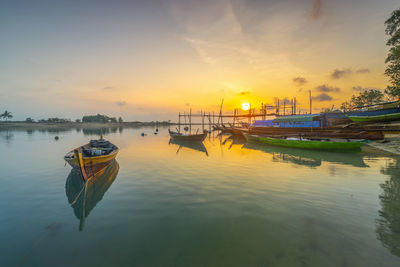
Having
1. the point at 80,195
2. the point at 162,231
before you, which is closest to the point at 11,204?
the point at 80,195

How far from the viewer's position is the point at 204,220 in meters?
5.68

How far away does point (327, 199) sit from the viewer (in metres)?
7.10

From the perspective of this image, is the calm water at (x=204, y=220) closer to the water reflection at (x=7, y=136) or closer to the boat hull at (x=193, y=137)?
the boat hull at (x=193, y=137)

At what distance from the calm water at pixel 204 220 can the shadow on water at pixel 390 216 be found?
0.03 meters

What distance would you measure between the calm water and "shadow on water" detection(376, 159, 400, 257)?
3 cm

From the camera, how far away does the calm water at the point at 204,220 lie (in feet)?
13.4

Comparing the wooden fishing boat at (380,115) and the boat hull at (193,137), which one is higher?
the wooden fishing boat at (380,115)

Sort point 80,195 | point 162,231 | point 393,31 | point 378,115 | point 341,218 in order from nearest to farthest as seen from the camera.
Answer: point 162,231
point 341,218
point 80,195
point 393,31
point 378,115

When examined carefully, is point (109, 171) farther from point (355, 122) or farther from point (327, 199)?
point (355, 122)

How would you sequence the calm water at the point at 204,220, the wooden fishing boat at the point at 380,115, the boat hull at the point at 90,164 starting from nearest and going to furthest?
the calm water at the point at 204,220 → the boat hull at the point at 90,164 → the wooden fishing boat at the point at 380,115

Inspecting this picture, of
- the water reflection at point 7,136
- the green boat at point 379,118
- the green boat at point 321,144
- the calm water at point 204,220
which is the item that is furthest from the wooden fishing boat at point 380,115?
the water reflection at point 7,136

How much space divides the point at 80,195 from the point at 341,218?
11.3 m

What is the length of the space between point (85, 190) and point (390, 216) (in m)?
13.2

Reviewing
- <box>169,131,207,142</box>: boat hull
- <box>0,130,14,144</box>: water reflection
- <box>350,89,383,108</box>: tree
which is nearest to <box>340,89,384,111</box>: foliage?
<box>350,89,383,108</box>: tree
